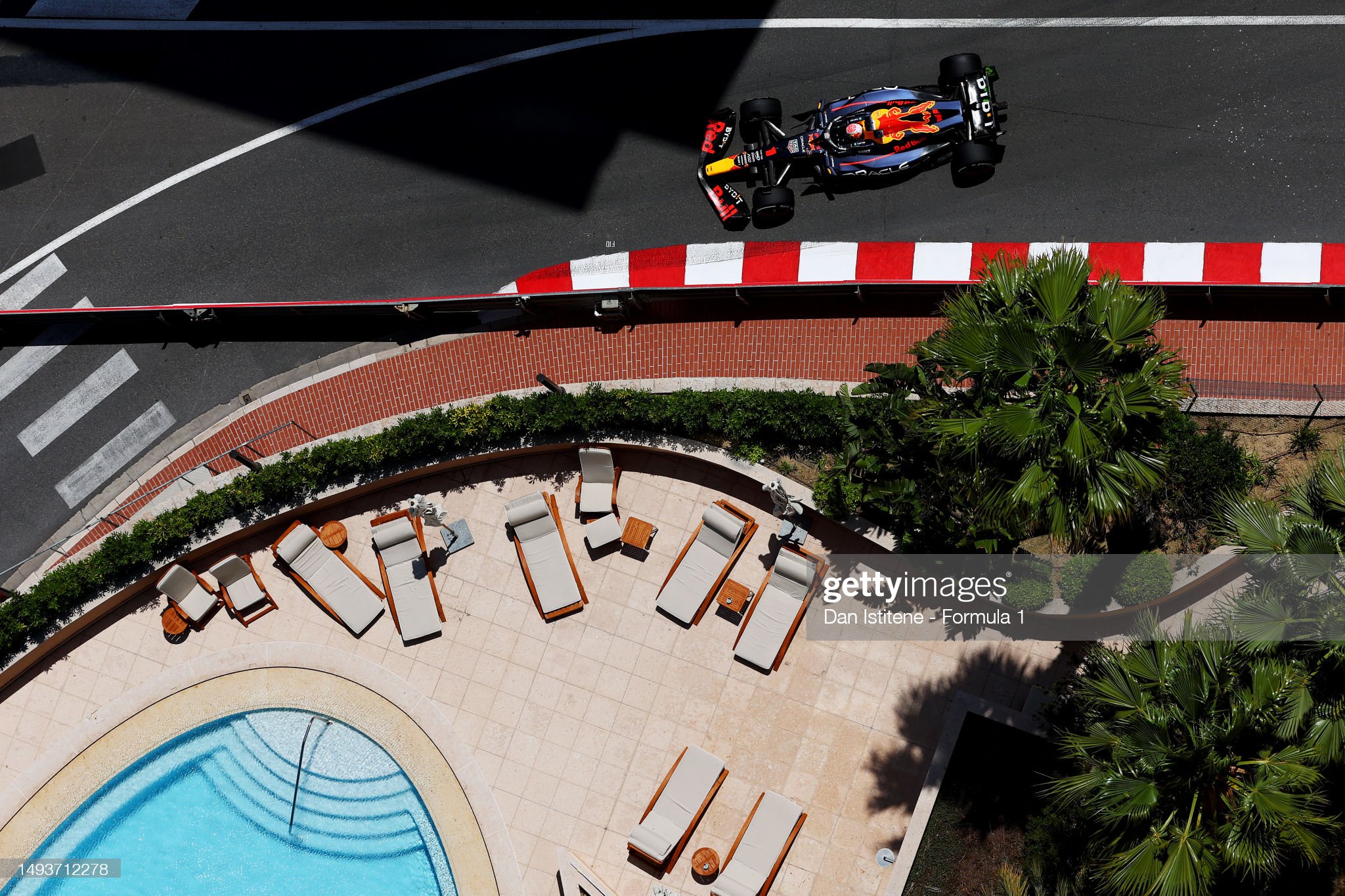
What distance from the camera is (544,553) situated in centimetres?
1816

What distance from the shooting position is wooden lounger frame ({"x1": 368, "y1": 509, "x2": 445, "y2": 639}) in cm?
1830

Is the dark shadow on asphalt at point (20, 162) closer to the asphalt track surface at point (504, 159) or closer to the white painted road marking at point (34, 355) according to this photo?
the asphalt track surface at point (504, 159)

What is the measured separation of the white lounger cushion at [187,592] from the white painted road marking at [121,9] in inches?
484

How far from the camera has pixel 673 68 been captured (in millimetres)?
19375

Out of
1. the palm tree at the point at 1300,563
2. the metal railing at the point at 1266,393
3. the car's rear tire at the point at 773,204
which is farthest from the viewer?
the car's rear tire at the point at 773,204

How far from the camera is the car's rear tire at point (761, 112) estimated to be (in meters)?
18.5

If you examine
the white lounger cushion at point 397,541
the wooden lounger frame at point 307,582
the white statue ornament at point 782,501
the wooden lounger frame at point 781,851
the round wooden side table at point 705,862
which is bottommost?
the round wooden side table at point 705,862

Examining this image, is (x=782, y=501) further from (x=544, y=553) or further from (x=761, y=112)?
(x=761, y=112)

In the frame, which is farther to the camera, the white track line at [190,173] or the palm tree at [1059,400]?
the white track line at [190,173]

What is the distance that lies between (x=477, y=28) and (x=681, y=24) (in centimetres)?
447

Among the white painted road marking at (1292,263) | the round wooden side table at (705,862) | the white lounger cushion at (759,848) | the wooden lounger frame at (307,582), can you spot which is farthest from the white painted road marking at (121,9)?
the white painted road marking at (1292,263)

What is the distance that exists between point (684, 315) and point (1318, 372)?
1227cm

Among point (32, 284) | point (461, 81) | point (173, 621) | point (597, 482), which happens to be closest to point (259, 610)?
point (173, 621)

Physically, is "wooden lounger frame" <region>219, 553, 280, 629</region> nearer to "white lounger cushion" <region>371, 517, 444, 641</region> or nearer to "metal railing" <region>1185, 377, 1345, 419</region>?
"white lounger cushion" <region>371, 517, 444, 641</region>
